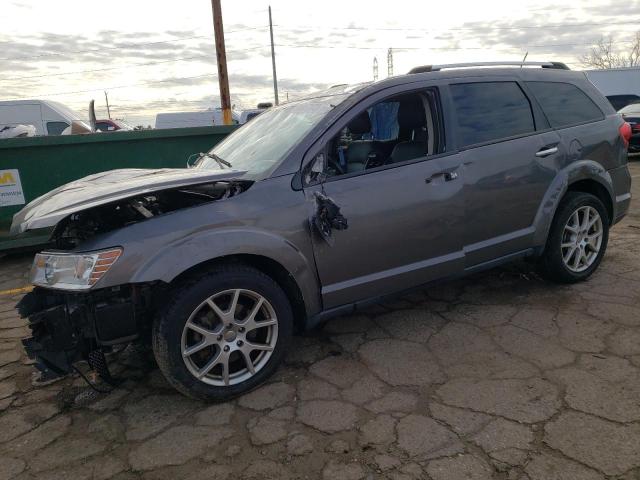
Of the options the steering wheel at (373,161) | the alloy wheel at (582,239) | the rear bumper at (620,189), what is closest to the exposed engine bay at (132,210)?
the steering wheel at (373,161)

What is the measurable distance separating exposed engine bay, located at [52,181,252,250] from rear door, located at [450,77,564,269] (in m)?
1.60

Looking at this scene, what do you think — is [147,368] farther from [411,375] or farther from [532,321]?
[532,321]

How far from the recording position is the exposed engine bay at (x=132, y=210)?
8.65 feet

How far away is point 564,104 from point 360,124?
177 cm

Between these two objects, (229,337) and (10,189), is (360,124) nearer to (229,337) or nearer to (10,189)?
(229,337)

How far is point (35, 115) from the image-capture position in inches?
586

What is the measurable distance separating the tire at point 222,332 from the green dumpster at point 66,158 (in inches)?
171

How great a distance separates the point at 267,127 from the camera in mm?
3564

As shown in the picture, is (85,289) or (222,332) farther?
(222,332)

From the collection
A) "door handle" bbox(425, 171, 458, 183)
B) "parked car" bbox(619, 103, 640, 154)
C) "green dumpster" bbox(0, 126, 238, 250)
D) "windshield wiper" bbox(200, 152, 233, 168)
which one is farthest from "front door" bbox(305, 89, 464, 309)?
"parked car" bbox(619, 103, 640, 154)

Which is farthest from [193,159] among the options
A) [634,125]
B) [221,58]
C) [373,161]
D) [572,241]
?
[634,125]

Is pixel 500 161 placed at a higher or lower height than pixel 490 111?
lower

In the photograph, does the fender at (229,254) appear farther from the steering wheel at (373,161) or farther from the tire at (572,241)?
the tire at (572,241)

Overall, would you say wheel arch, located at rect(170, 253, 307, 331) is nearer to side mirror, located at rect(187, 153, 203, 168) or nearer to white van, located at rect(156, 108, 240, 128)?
side mirror, located at rect(187, 153, 203, 168)
